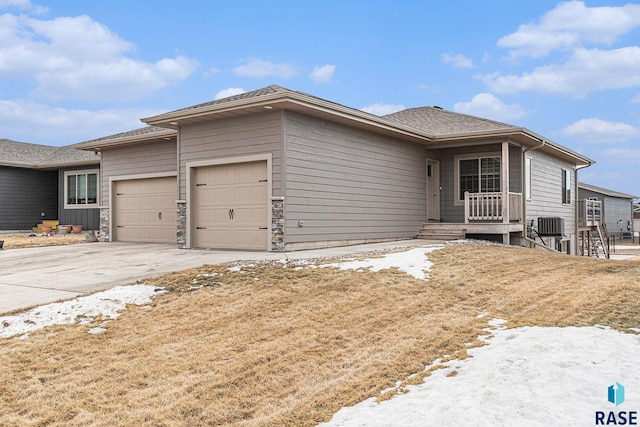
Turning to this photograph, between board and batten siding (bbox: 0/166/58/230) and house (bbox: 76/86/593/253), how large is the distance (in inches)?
313

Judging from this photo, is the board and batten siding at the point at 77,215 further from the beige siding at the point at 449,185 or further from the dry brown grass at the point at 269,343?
the dry brown grass at the point at 269,343

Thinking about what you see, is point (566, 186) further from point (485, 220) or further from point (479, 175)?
point (485, 220)

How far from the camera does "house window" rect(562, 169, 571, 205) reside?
21153 millimetres

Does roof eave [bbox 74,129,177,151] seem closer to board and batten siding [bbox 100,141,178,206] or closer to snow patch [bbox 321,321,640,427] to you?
board and batten siding [bbox 100,141,178,206]

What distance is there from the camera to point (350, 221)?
43.9ft

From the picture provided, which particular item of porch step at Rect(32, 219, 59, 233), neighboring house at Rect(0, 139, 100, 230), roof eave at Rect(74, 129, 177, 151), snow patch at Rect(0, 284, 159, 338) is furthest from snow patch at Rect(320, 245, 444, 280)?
porch step at Rect(32, 219, 59, 233)

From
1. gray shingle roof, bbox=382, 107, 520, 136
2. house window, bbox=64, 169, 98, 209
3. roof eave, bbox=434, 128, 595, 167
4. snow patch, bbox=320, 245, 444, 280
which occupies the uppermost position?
gray shingle roof, bbox=382, 107, 520, 136

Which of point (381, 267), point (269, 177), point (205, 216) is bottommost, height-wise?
point (381, 267)

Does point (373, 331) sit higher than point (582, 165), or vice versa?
point (582, 165)

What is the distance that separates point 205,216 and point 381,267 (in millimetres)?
6056

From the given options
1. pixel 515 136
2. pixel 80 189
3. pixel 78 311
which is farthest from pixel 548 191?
pixel 80 189

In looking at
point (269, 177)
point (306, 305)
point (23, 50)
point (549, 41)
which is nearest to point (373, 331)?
point (306, 305)

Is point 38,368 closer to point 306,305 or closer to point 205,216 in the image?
point 306,305

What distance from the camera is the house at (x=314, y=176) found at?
11.8m
